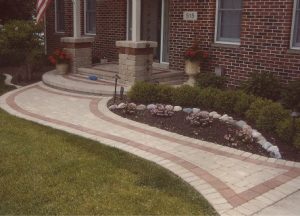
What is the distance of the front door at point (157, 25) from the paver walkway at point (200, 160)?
14.5 feet

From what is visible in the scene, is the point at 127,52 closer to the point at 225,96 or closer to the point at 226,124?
the point at 225,96

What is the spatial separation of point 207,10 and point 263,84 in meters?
2.93

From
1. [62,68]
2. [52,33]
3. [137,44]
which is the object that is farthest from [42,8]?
[137,44]

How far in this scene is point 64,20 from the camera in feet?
54.0

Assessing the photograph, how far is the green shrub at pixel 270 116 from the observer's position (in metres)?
6.86

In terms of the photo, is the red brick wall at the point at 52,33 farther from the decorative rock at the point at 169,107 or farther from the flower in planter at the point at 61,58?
the decorative rock at the point at 169,107

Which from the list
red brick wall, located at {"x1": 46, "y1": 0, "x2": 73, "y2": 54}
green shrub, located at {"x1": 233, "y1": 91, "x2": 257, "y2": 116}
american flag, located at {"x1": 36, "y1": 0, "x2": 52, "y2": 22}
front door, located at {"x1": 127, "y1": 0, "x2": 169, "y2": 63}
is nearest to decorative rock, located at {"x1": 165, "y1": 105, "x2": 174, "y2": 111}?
green shrub, located at {"x1": 233, "y1": 91, "x2": 257, "y2": 116}

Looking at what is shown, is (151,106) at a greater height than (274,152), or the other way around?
(151,106)

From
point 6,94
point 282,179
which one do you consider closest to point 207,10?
point 6,94

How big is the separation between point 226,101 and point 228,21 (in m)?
3.34

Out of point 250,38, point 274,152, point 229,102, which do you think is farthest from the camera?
point 250,38

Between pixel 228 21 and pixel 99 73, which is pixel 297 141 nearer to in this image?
pixel 228 21

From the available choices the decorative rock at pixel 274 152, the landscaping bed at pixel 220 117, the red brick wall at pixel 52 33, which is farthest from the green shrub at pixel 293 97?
the red brick wall at pixel 52 33

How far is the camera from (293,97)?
26.5 feet
